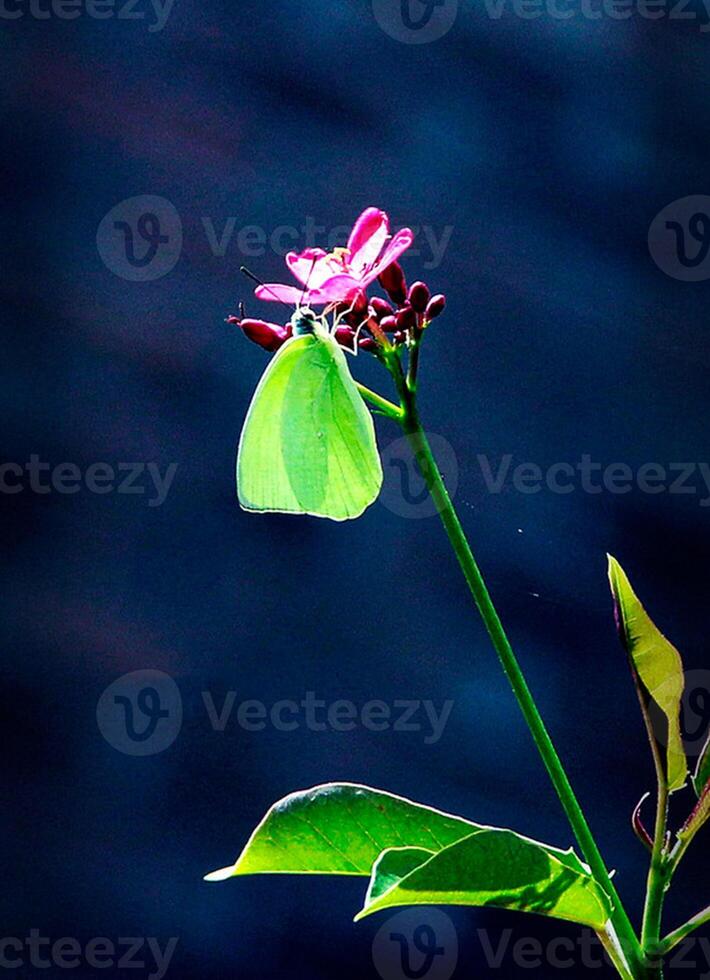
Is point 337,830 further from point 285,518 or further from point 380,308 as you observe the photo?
point 285,518

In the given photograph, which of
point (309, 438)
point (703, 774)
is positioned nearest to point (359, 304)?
point (309, 438)

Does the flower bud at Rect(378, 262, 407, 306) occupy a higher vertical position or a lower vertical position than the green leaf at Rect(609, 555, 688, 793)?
→ higher

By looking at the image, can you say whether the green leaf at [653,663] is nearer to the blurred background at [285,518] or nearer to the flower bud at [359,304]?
the flower bud at [359,304]

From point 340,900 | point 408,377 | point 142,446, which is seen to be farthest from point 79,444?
point 408,377

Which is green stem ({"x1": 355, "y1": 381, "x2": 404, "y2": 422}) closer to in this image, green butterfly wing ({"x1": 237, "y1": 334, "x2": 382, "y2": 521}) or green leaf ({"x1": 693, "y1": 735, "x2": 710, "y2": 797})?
green butterfly wing ({"x1": 237, "y1": 334, "x2": 382, "y2": 521})

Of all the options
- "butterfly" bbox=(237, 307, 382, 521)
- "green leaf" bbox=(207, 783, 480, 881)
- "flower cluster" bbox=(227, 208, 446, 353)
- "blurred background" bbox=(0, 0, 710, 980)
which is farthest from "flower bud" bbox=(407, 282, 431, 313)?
"blurred background" bbox=(0, 0, 710, 980)

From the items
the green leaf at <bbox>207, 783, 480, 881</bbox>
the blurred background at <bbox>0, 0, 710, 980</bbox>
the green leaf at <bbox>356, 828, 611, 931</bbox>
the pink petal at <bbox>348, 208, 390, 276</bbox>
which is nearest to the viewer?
the green leaf at <bbox>356, 828, 611, 931</bbox>

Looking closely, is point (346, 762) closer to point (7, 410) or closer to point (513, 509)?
point (513, 509)

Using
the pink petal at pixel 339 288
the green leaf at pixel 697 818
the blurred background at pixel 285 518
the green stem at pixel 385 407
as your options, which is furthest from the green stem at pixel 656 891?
the blurred background at pixel 285 518
